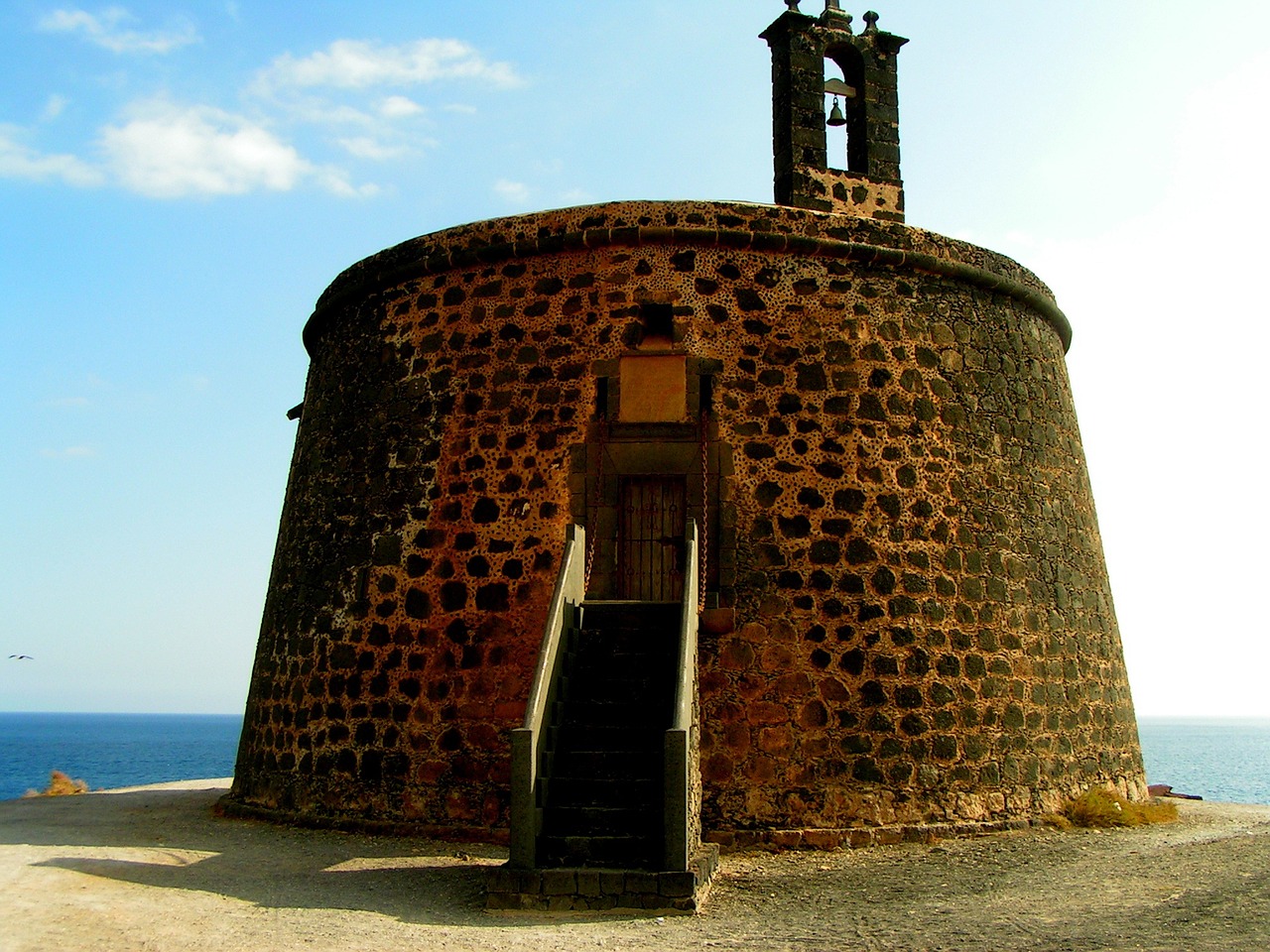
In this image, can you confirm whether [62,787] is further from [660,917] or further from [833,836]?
[660,917]

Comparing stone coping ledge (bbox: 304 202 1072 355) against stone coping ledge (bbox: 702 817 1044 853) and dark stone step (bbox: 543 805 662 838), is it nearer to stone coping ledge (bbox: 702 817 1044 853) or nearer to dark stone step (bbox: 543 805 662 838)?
stone coping ledge (bbox: 702 817 1044 853)

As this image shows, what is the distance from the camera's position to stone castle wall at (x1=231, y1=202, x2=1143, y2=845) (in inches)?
351

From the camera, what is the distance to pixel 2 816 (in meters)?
10.3

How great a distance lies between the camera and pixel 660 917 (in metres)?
6.33

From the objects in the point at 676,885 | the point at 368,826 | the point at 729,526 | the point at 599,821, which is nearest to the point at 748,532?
the point at 729,526

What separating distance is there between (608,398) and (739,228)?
1.76 m

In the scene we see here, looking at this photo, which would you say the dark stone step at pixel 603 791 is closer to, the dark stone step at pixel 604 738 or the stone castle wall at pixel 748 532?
the dark stone step at pixel 604 738

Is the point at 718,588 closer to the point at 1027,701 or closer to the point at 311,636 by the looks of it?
the point at 1027,701

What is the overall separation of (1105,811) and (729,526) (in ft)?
12.1

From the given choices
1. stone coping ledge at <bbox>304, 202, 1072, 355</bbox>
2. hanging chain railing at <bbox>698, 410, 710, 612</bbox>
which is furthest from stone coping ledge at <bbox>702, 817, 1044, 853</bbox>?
stone coping ledge at <bbox>304, 202, 1072, 355</bbox>

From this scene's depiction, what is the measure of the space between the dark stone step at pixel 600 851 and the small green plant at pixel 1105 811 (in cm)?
418

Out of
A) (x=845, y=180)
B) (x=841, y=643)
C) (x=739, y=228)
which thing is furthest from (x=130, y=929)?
(x=845, y=180)

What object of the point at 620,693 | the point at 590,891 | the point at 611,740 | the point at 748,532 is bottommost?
the point at 590,891

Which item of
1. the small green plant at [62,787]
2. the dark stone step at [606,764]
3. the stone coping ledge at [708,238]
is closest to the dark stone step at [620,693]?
the dark stone step at [606,764]
